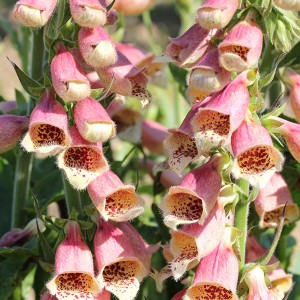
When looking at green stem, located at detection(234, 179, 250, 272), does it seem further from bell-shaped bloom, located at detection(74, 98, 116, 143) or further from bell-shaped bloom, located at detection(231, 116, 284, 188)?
bell-shaped bloom, located at detection(74, 98, 116, 143)

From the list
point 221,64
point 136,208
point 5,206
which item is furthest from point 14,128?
point 5,206

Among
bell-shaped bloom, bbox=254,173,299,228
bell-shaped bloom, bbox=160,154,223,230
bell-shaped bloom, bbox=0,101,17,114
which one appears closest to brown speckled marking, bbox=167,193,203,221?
bell-shaped bloom, bbox=160,154,223,230

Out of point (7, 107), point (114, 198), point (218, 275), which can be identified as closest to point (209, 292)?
point (218, 275)

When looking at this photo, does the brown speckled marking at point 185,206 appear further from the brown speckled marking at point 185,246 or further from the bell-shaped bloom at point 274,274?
the bell-shaped bloom at point 274,274

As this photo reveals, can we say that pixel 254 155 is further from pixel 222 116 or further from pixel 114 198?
pixel 114 198

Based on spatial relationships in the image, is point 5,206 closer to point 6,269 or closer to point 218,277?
point 6,269
